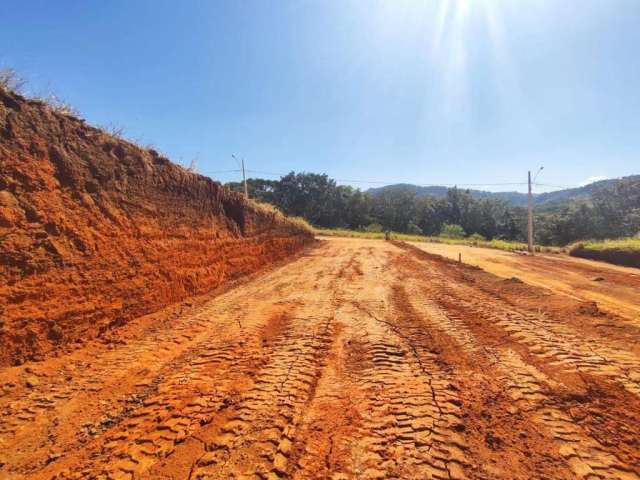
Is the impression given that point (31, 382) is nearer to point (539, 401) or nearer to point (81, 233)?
point (81, 233)

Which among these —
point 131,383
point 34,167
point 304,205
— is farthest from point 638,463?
point 304,205

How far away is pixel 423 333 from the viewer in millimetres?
4359

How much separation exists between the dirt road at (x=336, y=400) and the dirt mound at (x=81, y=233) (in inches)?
17.5

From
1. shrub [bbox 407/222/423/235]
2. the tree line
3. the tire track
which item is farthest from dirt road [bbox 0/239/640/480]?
shrub [bbox 407/222/423/235]

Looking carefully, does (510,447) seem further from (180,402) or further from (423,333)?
(180,402)

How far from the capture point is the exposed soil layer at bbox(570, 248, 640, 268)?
15.0 meters

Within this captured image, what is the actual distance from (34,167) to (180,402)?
3.78 m

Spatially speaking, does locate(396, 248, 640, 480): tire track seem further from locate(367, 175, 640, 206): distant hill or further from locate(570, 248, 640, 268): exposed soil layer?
locate(367, 175, 640, 206): distant hill

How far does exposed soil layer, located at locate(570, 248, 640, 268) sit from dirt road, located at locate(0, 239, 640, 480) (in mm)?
14598

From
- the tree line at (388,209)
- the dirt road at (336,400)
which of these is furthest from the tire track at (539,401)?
the tree line at (388,209)

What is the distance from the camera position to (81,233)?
4.43m

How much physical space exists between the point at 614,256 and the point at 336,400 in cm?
2033

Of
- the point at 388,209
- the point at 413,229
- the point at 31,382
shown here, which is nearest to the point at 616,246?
the point at 31,382

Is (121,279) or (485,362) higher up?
(121,279)
